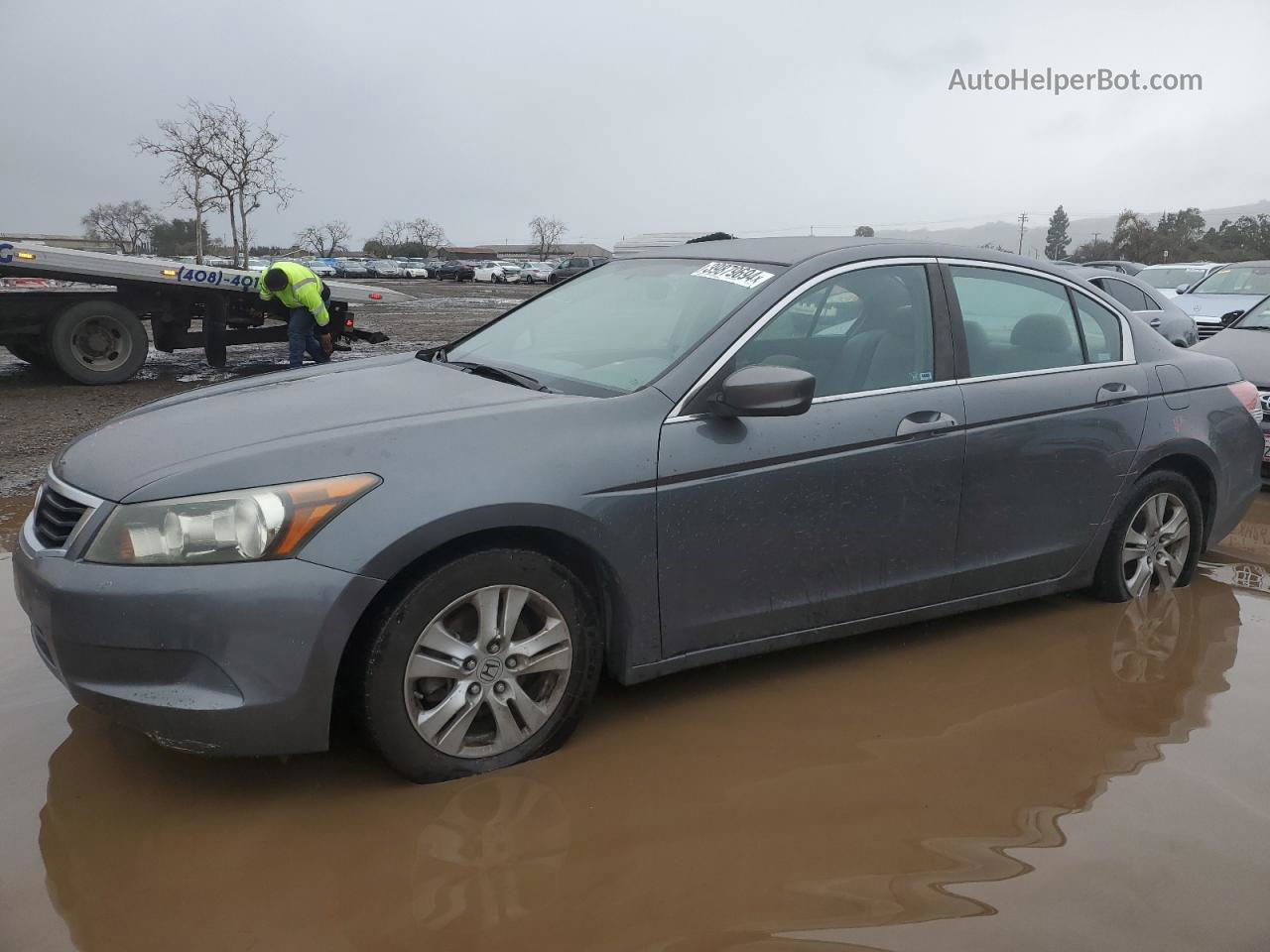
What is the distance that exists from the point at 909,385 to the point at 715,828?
1719mm

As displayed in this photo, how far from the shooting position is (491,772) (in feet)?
9.84

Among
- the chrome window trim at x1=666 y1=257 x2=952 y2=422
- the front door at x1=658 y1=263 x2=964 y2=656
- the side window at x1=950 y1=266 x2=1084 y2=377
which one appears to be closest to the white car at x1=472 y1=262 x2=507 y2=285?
the side window at x1=950 y1=266 x2=1084 y2=377

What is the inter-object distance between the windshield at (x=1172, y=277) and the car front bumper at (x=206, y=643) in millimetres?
18158

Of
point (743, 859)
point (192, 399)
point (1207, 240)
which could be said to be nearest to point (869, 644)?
point (743, 859)

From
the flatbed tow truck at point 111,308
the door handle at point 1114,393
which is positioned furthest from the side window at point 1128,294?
the flatbed tow truck at point 111,308

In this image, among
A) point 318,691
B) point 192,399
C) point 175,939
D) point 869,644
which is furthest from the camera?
point 869,644

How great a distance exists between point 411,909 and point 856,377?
2.20 m

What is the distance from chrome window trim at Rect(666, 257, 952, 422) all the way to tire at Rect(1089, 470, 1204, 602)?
4.07ft

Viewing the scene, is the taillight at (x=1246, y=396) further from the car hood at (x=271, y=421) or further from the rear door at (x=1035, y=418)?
the car hood at (x=271, y=421)

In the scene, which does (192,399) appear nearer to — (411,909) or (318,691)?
(318,691)

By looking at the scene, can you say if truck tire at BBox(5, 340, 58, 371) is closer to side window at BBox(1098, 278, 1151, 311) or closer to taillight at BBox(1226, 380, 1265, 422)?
taillight at BBox(1226, 380, 1265, 422)

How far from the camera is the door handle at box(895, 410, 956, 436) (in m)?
3.61

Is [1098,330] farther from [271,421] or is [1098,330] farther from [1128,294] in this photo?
[1128,294]

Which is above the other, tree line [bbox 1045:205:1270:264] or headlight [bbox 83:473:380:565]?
tree line [bbox 1045:205:1270:264]
